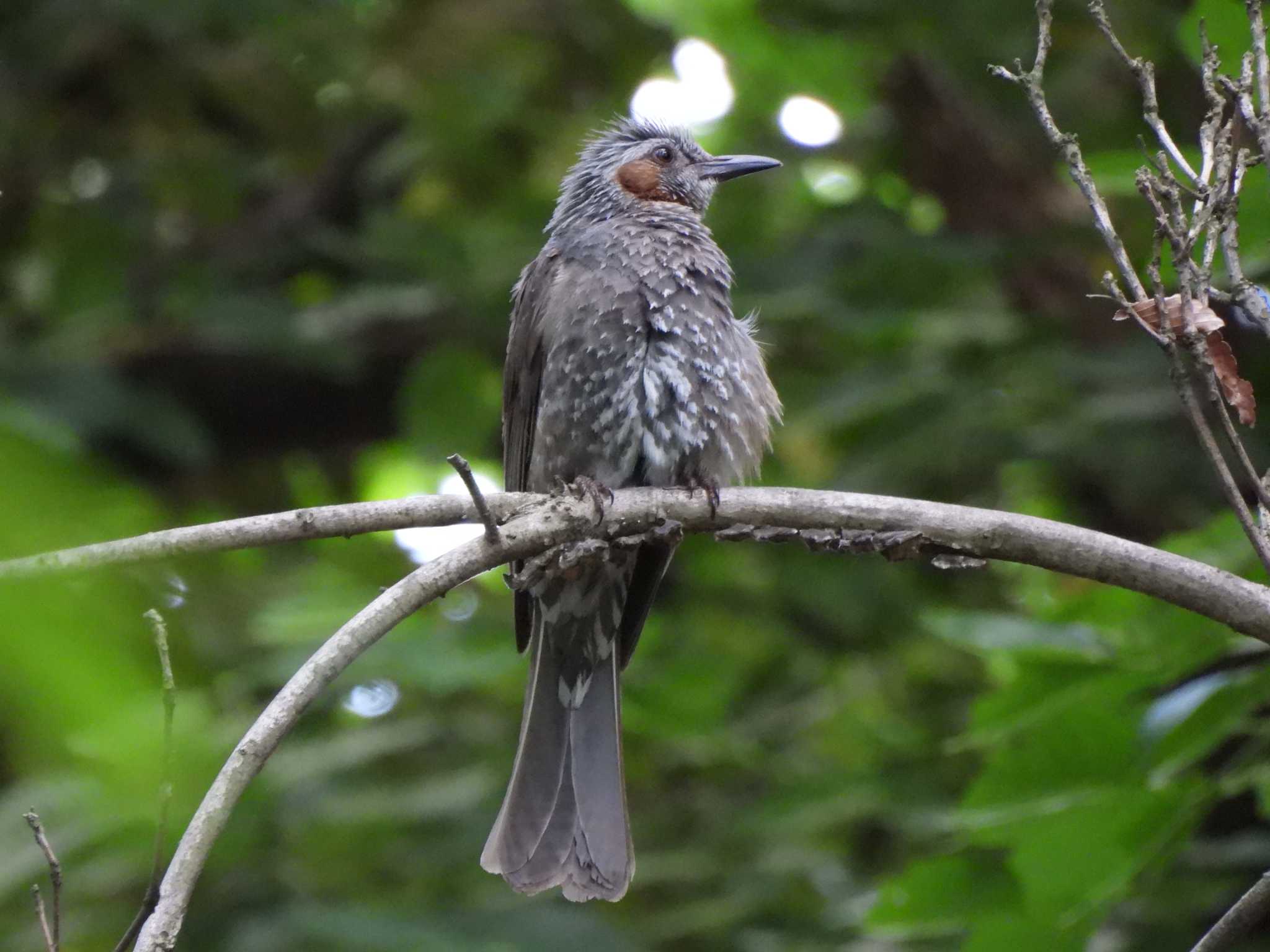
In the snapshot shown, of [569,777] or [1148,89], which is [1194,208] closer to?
[1148,89]

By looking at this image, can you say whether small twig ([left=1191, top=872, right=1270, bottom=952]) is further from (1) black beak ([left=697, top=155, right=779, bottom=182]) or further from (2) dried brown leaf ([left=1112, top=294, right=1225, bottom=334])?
(1) black beak ([left=697, top=155, right=779, bottom=182])

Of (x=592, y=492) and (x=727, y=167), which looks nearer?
(x=592, y=492)

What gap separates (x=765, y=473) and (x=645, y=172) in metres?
1.35

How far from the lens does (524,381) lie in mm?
3953

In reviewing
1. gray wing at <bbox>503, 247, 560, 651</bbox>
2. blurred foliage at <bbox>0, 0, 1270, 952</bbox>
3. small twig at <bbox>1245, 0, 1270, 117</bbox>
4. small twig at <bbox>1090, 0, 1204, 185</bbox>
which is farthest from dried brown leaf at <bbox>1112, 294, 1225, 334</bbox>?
gray wing at <bbox>503, 247, 560, 651</bbox>

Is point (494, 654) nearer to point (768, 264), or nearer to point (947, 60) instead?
point (768, 264)

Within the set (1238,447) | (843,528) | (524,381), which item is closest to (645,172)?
(524,381)

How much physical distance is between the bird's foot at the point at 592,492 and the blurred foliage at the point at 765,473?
0.88 m

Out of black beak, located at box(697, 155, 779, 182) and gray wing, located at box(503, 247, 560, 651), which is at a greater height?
black beak, located at box(697, 155, 779, 182)

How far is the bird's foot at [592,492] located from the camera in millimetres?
2525

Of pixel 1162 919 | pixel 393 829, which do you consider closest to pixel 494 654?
pixel 393 829

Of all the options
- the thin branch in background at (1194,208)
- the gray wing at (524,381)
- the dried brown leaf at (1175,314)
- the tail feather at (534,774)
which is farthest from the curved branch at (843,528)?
the gray wing at (524,381)

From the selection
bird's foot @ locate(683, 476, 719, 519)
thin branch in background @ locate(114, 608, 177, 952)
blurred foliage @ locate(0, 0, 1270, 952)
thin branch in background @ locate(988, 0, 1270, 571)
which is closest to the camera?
thin branch in background @ locate(114, 608, 177, 952)

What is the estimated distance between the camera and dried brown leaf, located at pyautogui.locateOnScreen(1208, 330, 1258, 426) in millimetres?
2029
